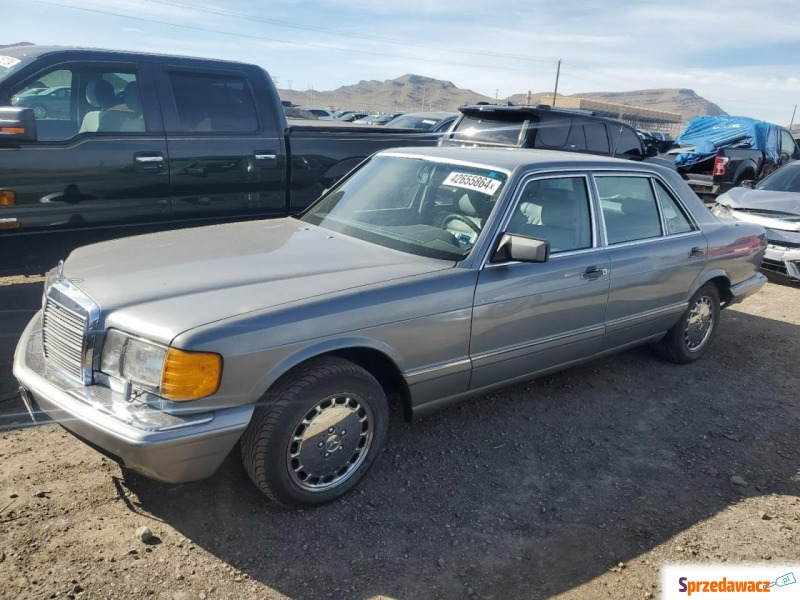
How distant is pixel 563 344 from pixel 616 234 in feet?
2.92

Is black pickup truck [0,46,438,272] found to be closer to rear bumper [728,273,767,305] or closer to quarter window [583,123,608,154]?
rear bumper [728,273,767,305]

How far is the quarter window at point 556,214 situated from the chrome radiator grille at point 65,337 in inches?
88.8

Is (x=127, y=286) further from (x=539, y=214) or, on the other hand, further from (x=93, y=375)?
(x=539, y=214)

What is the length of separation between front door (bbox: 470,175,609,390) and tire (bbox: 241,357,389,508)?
2.38ft

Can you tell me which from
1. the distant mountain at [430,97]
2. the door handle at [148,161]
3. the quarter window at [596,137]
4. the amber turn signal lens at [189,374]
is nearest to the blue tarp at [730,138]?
the quarter window at [596,137]

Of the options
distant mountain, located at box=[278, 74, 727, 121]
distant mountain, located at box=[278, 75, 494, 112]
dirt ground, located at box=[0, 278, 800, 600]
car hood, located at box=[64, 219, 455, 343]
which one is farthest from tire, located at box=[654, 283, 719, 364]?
distant mountain, located at box=[278, 74, 727, 121]

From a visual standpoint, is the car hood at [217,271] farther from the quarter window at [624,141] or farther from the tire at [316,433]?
the quarter window at [624,141]

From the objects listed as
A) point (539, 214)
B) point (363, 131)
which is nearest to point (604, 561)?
point (539, 214)

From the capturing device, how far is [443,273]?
129 inches

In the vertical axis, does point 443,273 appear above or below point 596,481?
above

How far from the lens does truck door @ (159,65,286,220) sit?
5.39 m

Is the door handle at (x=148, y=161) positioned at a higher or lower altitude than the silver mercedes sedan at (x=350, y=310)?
higher

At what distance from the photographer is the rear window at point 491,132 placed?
8.83m

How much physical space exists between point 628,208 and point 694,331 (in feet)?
4.56
